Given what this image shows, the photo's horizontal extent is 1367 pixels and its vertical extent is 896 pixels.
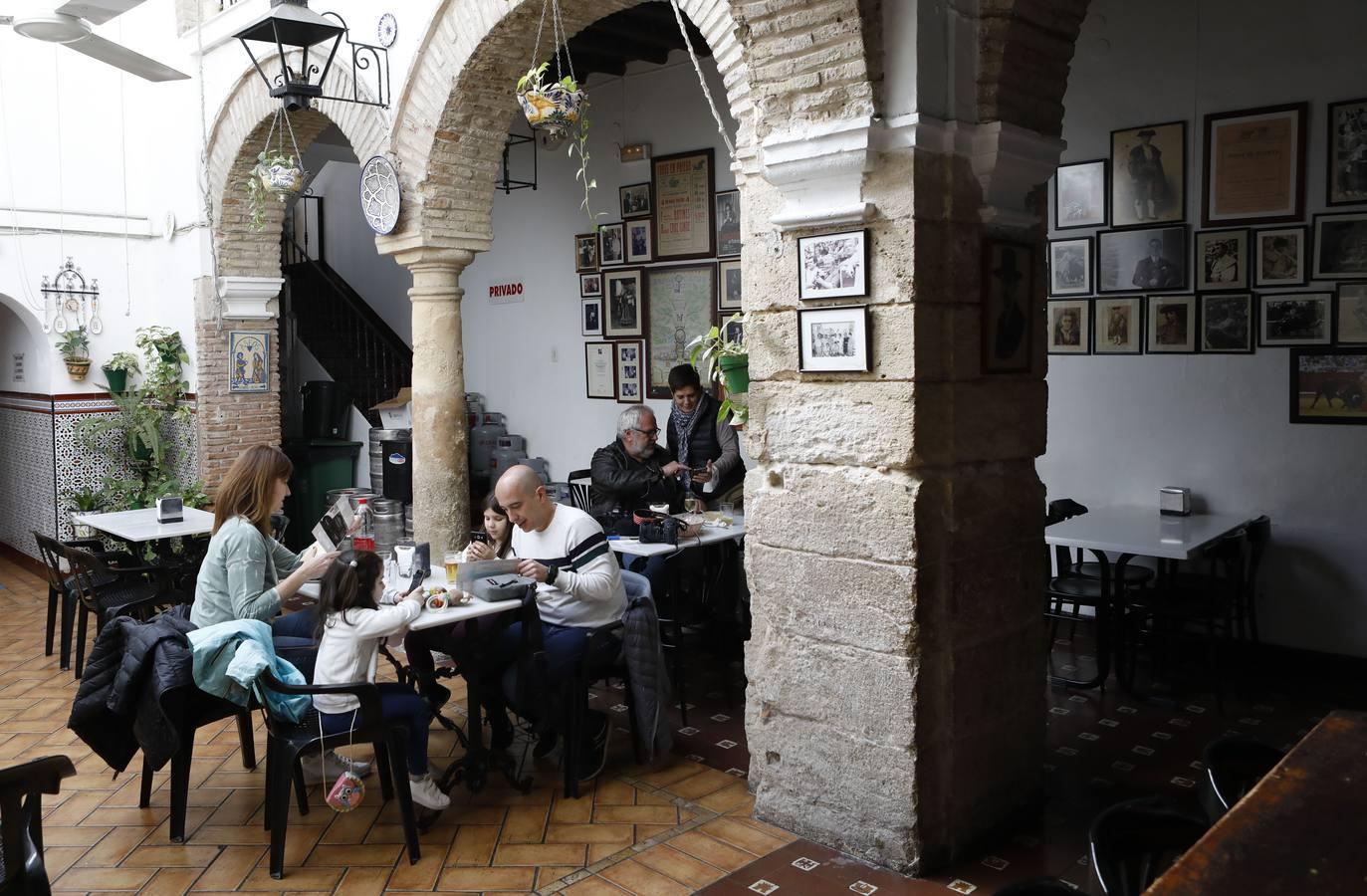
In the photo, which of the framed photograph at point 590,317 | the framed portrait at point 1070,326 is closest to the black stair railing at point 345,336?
the framed photograph at point 590,317

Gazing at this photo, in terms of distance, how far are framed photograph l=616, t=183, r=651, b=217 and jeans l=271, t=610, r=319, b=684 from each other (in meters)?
4.68

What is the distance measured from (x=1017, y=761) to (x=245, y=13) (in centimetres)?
758

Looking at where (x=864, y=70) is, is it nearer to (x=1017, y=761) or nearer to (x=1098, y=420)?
(x=1017, y=761)

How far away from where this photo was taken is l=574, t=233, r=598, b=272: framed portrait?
891cm

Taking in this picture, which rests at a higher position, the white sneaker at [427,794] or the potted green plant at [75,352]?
the potted green plant at [75,352]

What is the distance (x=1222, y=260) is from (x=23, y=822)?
581 cm

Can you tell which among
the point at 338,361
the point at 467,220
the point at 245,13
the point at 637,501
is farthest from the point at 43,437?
the point at 637,501

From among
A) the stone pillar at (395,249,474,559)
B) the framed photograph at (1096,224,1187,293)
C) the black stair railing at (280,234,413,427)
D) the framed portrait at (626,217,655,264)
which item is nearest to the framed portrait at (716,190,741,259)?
the framed portrait at (626,217,655,264)

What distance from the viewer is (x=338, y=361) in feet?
34.5

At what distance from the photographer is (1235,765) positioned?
247 cm

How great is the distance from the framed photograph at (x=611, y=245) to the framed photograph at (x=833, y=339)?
17.2 feet

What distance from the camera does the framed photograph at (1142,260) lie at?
5980 mm

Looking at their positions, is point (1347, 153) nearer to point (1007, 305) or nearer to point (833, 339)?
point (1007, 305)

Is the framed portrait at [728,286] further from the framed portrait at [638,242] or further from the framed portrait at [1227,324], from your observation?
the framed portrait at [1227,324]
